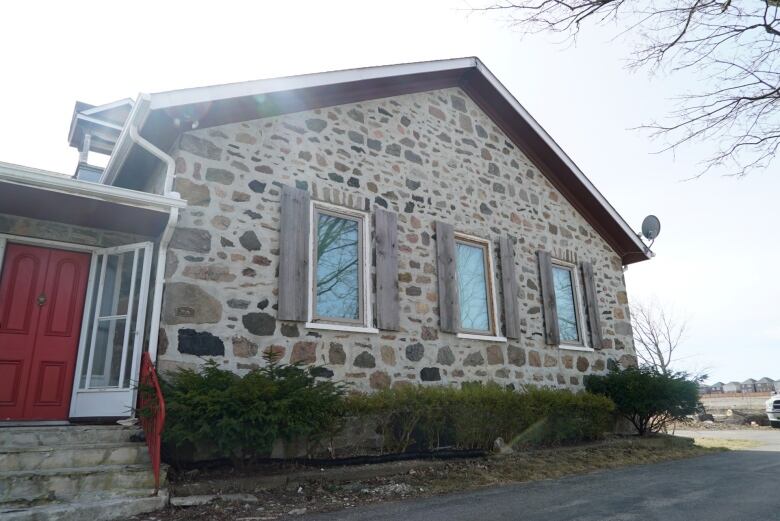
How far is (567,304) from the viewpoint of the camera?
31.9 feet

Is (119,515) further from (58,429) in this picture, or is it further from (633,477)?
(633,477)

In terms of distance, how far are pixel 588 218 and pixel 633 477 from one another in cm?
Answer: 595

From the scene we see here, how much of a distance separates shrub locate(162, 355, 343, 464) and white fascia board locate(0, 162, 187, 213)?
1.66 meters

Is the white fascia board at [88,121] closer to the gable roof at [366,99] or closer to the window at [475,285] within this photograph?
the gable roof at [366,99]

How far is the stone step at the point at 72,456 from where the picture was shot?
4.03 m

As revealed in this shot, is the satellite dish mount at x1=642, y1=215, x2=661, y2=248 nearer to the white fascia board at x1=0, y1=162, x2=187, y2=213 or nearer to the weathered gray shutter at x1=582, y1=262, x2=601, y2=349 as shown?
the weathered gray shutter at x1=582, y1=262, x2=601, y2=349

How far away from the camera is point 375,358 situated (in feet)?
21.1

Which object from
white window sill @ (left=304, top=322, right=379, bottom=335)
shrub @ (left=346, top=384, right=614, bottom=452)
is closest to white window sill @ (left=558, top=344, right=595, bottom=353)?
shrub @ (left=346, top=384, right=614, bottom=452)

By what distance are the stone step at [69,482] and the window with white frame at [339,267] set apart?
8.25 feet

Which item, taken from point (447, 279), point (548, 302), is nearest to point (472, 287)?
point (447, 279)

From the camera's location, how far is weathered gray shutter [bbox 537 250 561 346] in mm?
8719

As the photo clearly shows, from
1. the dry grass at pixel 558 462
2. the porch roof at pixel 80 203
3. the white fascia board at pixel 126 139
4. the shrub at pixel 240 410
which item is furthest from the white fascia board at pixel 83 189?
the dry grass at pixel 558 462

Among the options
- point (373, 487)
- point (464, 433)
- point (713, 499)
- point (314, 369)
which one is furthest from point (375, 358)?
point (713, 499)

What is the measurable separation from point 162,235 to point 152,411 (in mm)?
1797
